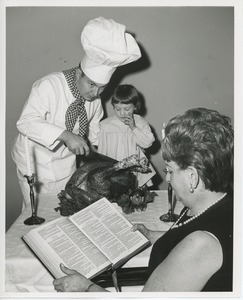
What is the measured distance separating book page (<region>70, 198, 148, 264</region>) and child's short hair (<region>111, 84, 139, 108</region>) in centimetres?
95

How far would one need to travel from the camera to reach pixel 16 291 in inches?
42.4

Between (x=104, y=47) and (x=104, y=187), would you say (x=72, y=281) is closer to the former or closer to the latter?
(x=104, y=187)

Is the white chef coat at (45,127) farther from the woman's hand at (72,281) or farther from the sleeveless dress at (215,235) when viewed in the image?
the sleeveless dress at (215,235)

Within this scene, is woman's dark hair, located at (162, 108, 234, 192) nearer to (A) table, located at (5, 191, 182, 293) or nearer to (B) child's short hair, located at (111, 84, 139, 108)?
(A) table, located at (5, 191, 182, 293)

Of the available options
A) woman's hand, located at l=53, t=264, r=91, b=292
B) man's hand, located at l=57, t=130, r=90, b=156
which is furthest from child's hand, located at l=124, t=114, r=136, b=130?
woman's hand, located at l=53, t=264, r=91, b=292

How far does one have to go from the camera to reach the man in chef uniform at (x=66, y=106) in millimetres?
1540

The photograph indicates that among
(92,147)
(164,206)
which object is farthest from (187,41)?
(164,206)

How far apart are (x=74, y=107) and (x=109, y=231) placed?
0.85m

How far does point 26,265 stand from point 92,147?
1.05m

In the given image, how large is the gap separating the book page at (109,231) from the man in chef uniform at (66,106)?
385 millimetres

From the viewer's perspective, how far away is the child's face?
200 cm

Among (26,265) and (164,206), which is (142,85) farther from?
(26,265)

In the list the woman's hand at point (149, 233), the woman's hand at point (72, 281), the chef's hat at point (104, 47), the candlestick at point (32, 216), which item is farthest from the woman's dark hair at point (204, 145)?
the chef's hat at point (104, 47)

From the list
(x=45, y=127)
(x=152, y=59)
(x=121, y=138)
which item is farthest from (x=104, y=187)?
(x=152, y=59)
